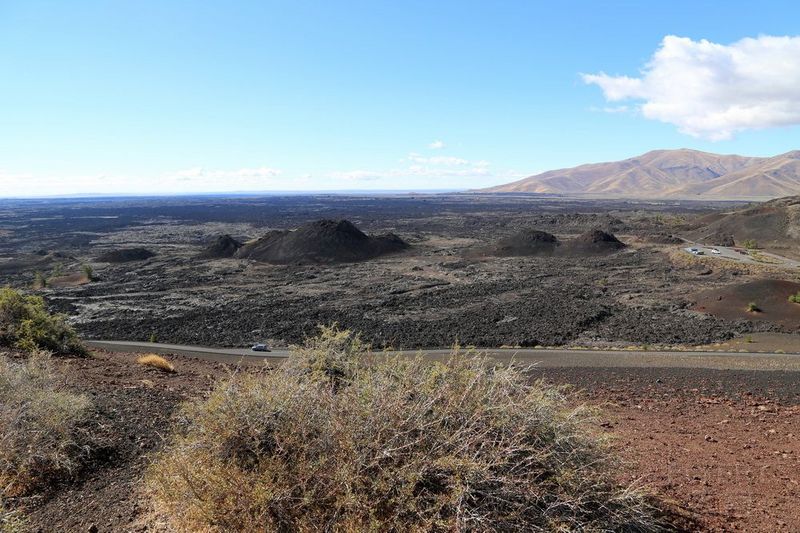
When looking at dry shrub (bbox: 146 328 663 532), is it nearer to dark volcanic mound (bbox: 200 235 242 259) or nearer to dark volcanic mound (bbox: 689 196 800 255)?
dark volcanic mound (bbox: 200 235 242 259)

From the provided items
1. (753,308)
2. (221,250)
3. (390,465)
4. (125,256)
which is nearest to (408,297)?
(753,308)

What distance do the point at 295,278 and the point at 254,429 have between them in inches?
1777

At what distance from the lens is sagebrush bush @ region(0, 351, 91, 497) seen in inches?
284

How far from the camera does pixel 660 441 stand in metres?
10.9

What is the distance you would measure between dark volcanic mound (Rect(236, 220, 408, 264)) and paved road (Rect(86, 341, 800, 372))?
1236 inches

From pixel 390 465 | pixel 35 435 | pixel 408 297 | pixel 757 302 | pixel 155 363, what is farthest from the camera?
pixel 408 297

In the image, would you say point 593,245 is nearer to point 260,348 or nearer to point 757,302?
point 757,302

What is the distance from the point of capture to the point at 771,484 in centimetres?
854

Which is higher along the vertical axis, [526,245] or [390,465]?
[390,465]

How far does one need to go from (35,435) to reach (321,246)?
177ft

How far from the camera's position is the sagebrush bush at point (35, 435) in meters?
7.21

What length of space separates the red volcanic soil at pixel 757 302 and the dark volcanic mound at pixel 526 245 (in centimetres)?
2639

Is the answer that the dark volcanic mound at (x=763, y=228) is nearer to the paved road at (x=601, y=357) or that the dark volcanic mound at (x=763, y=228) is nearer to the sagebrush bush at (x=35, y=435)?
A: the paved road at (x=601, y=357)

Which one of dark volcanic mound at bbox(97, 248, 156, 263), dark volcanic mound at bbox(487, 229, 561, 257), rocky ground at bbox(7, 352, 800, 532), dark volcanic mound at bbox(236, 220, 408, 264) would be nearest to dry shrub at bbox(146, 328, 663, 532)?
rocky ground at bbox(7, 352, 800, 532)
